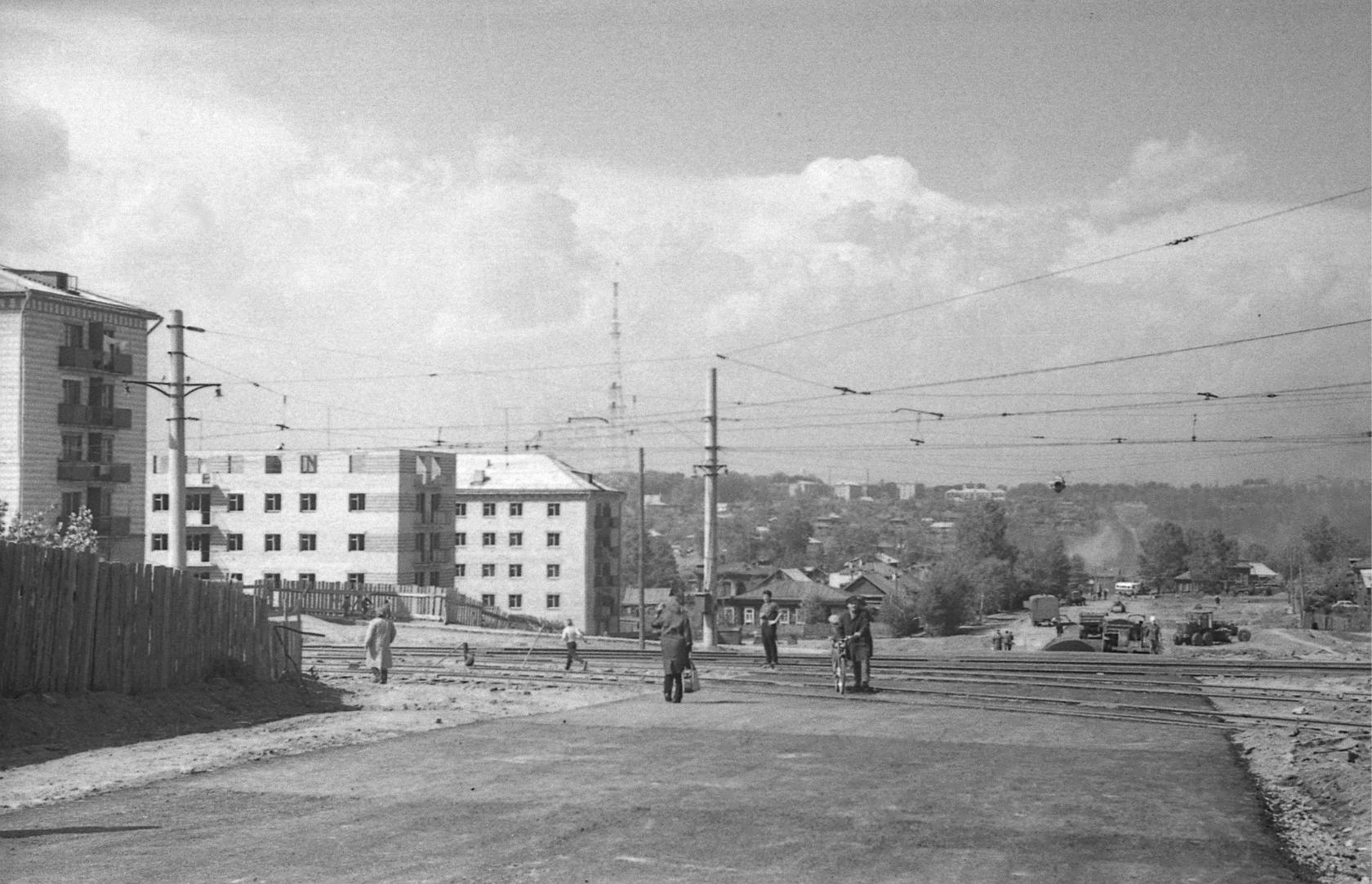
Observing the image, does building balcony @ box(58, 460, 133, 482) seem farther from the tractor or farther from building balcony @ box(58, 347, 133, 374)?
the tractor

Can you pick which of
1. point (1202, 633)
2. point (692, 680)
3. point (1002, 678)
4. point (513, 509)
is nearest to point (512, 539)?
point (513, 509)

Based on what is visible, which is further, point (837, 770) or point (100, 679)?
point (100, 679)

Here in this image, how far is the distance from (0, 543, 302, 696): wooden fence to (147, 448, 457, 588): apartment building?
67.7m

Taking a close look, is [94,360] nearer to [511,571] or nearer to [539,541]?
[539,541]

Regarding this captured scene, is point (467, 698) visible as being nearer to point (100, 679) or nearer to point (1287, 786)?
point (100, 679)

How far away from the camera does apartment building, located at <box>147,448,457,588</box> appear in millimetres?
88938

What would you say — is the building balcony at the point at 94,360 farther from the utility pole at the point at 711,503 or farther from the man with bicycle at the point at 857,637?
the man with bicycle at the point at 857,637

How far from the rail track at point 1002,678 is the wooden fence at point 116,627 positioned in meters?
4.35

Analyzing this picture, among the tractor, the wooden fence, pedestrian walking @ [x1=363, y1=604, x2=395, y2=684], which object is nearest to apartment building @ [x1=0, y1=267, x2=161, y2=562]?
pedestrian walking @ [x1=363, y1=604, x2=395, y2=684]

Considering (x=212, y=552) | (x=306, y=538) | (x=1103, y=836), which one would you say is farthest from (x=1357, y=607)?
(x=1103, y=836)

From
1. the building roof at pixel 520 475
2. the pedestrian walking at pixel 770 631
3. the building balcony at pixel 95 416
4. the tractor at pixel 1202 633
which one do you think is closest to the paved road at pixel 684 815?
the pedestrian walking at pixel 770 631

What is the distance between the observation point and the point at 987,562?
15162 cm

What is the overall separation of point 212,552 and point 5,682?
80144 millimetres

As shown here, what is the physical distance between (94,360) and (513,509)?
48305 millimetres
